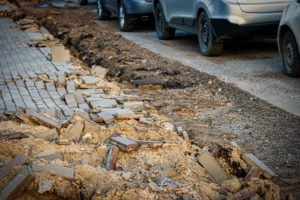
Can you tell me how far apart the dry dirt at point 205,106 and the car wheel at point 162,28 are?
3.47 ft

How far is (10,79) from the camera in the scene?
897 cm

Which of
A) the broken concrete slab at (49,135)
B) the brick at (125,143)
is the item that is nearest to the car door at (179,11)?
the broken concrete slab at (49,135)

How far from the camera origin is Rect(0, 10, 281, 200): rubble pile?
438 centimetres

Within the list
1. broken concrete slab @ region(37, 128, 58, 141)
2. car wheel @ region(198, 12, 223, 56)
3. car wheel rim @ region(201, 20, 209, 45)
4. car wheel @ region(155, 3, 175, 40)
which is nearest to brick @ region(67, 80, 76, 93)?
broken concrete slab @ region(37, 128, 58, 141)

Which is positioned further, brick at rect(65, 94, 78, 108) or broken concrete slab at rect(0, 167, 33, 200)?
brick at rect(65, 94, 78, 108)

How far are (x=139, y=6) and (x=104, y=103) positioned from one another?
25.2 feet

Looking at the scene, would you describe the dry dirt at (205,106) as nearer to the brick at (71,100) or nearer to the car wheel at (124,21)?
the brick at (71,100)

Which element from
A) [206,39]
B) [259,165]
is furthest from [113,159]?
[206,39]

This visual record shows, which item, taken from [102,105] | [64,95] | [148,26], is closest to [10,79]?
[64,95]

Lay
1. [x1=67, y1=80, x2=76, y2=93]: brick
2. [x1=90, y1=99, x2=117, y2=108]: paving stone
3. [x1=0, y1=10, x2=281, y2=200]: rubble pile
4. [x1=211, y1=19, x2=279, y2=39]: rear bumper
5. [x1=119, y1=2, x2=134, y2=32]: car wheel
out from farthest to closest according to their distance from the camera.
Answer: [x1=119, y1=2, x2=134, y2=32]: car wheel, [x1=211, y1=19, x2=279, y2=39]: rear bumper, [x1=67, y1=80, x2=76, y2=93]: brick, [x1=90, y1=99, x2=117, y2=108]: paving stone, [x1=0, y1=10, x2=281, y2=200]: rubble pile

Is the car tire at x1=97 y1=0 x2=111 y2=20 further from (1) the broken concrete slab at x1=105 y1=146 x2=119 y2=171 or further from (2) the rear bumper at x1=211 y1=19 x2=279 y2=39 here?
(1) the broken concrete slab at x1=105 y1=146 x2=119 y2=171

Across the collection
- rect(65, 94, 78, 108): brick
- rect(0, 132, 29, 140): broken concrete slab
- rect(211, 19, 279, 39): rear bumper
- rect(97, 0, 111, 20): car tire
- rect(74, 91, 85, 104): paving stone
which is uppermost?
rect(211, 19, 279, 39): rear bumper

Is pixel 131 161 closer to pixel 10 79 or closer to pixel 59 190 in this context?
pixel 59 190

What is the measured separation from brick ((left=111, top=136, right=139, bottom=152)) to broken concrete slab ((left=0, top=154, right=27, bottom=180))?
96 centimetres
